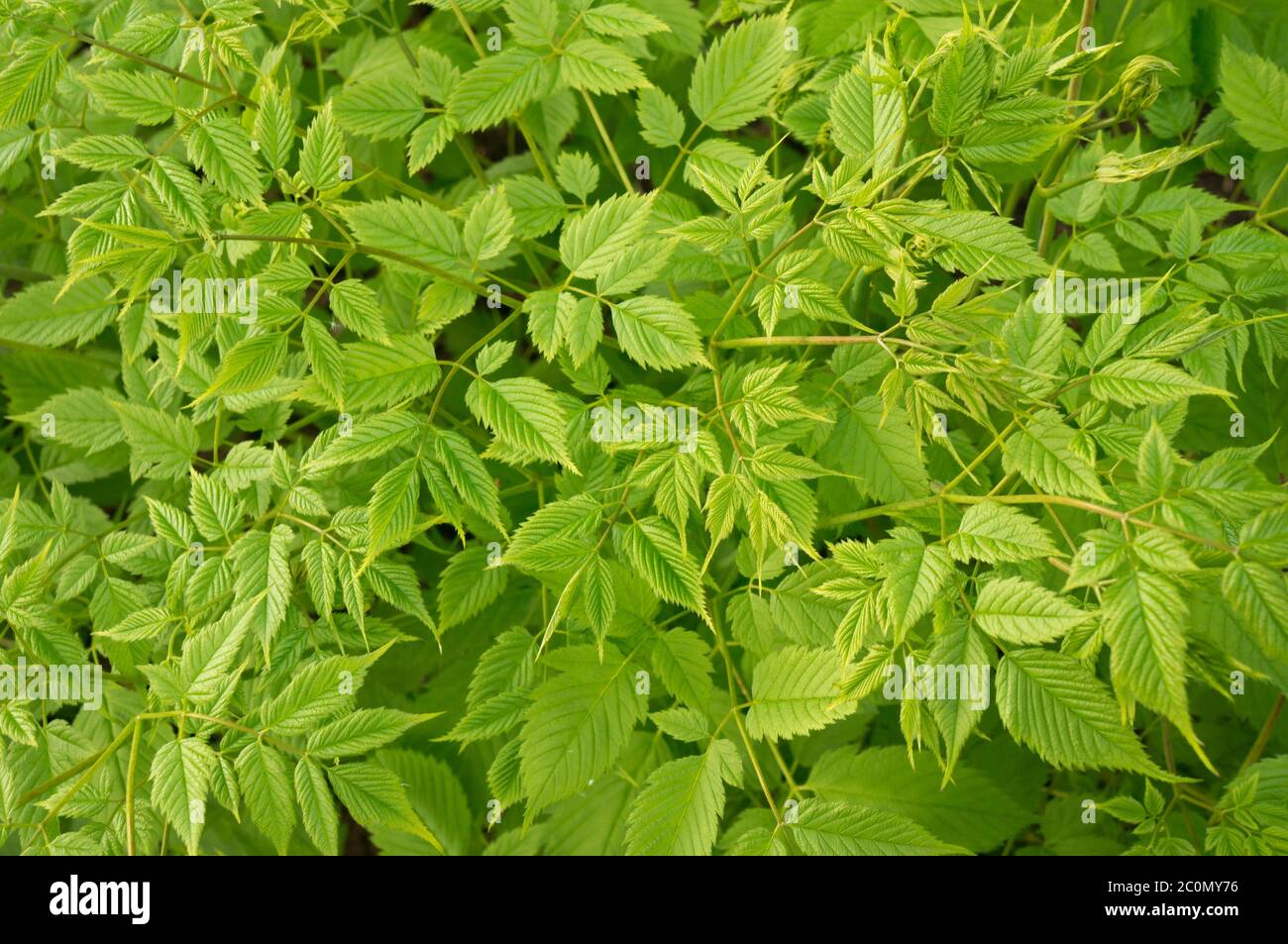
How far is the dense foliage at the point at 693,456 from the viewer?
3.73 feet

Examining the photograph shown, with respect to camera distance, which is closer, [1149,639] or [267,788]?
[1149,639]

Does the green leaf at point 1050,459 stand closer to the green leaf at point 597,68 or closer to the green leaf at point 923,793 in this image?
the green leaf at point 923,793

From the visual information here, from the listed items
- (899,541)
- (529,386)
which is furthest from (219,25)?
(899,541)

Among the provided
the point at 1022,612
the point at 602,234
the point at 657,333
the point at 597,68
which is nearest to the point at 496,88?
the point at 597,68

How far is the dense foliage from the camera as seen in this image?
114 cm

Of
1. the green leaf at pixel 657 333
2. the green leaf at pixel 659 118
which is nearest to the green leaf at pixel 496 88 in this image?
the green leaf at pixel 659 118

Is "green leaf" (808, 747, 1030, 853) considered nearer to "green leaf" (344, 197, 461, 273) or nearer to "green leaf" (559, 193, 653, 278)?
"green leaf" (559, 193, 653, 278)

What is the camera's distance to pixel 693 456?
1193 millimetres

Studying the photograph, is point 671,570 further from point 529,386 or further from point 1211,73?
point 1211,73

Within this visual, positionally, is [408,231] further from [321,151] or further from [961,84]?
[961,84]

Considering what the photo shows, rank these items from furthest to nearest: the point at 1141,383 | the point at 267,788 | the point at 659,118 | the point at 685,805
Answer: the point at 659,118
the point at 685,805
the point at 267,788
the point at 1141,383

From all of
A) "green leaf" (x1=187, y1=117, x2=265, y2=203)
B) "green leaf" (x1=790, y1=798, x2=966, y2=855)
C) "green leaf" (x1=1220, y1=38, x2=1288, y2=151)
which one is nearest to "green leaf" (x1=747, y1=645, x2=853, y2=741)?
"green leaf" (x1=790, y1=798, x2=966, y2=855)

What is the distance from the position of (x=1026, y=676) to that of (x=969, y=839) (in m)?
0.61
